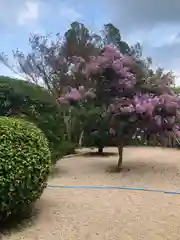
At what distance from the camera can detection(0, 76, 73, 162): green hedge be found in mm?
7218

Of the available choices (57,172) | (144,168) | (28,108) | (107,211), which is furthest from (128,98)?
(107,211)

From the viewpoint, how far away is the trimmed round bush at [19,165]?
351 cm

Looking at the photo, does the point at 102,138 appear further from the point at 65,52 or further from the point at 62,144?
the point at 65,52

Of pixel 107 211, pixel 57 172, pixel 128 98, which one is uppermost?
pixel 128 98

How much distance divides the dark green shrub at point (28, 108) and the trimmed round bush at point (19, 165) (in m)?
3.19

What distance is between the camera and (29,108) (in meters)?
7.36

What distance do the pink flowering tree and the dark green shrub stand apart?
0.81m

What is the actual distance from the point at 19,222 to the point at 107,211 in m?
1.05

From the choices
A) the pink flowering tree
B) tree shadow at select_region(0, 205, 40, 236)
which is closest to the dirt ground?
tree shadow at select_region(0, 205, 40, 236)

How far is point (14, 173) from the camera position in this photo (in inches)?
140

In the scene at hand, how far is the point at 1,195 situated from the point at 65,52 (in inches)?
409

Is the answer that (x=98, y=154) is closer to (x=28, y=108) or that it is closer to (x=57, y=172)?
(x=57, y=172)

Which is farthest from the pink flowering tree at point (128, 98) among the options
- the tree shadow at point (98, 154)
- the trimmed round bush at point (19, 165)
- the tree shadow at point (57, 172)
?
the tree shadow at point (98, 154)

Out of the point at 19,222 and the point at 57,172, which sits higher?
the point at 57,172
